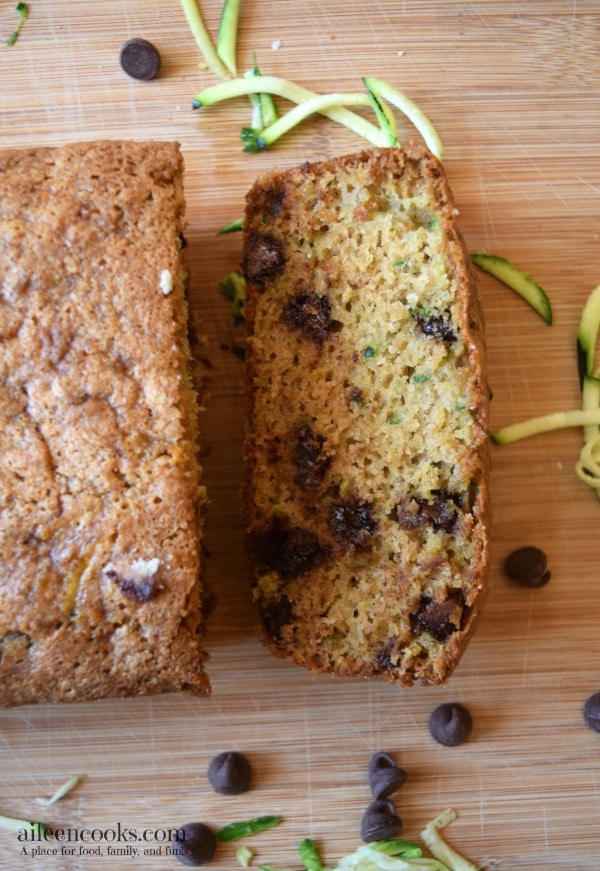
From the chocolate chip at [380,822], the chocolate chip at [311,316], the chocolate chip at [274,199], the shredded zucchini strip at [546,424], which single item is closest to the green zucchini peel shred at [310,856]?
the chocolate chip at [380,822]

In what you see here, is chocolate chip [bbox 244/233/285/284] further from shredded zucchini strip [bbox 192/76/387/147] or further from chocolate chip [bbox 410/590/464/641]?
chocolate chip [bbox 410/590/464/641]

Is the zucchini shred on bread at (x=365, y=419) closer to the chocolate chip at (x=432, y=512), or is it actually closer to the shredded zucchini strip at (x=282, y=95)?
the chocolate chip at (x=432, y=512)

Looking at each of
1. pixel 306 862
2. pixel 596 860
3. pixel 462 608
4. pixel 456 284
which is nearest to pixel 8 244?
pixel 456 284

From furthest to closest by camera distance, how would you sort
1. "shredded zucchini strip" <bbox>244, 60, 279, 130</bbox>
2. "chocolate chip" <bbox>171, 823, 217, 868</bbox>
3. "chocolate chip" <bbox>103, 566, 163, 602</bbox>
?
"shredded zucchini strip" <bbox>244, 60, 279, 130</bbox> → "chocolate chip" <bbox>171, 823, 217, 868</bbox> → "chocolate chip" <bbox>103, 566, 163, 602</bbox>

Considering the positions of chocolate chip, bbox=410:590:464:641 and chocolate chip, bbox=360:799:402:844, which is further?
chocolate chip, bbox=360:799:402:844

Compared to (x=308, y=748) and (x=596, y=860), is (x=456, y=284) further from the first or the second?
(x=596, y=860)

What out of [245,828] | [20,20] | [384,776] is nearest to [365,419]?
Answer: [384,776]

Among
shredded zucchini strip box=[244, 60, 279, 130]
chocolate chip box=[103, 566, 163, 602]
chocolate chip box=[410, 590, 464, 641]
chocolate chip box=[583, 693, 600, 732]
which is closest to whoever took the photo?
chocolate chip box=[103, 566, 163, 602]

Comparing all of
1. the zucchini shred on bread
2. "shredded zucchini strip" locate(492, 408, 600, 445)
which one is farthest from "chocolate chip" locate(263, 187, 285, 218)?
"shredded zucchini strip" locate(492, 408, 600, 445)
